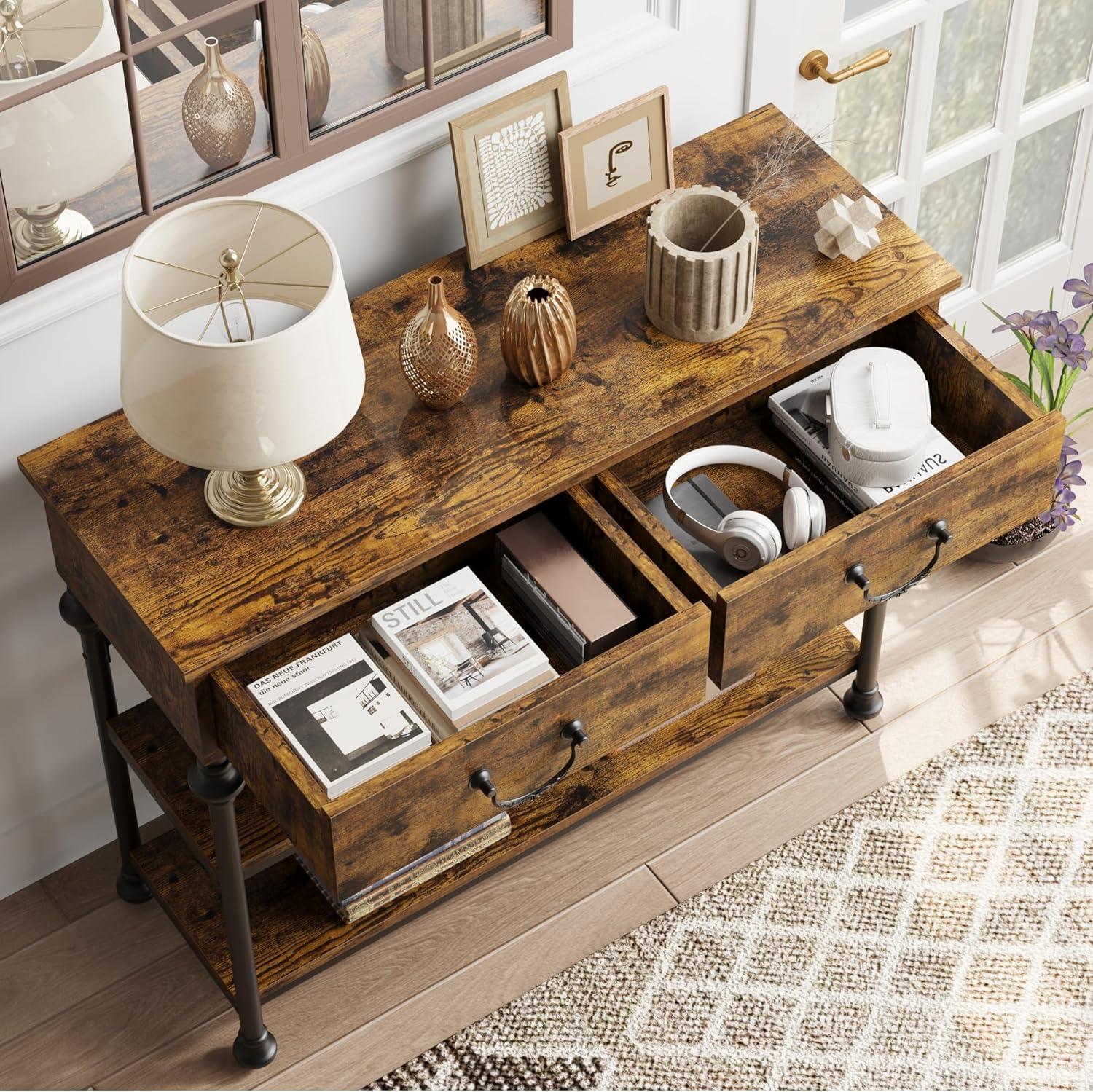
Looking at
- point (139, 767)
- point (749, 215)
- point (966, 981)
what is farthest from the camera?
point (966, 981)

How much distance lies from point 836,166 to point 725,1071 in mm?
1213

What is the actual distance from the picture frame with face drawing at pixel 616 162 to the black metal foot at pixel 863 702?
857 mm

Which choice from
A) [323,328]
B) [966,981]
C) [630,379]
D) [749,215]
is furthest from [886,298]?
[966,981]

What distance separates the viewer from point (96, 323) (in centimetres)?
195

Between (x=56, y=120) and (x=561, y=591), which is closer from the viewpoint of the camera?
(x=56, y=120)

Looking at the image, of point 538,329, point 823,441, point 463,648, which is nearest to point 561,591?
point 463,648

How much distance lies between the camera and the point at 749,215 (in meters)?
2.01

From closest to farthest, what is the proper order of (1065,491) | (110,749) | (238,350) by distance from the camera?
(238,350), (110,749), (1065,491)

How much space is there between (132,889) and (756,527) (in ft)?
3.61

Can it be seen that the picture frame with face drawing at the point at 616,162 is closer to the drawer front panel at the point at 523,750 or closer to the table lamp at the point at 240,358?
the table lamp at the point at 240,358

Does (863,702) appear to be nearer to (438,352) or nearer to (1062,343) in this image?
(1062,343)

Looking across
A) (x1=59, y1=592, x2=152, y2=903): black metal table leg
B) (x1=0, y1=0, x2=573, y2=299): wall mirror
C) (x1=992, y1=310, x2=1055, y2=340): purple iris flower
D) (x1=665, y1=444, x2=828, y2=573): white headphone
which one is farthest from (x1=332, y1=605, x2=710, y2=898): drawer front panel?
(x1=992, y1=310, x2=1055, y2=340): purple iris flower

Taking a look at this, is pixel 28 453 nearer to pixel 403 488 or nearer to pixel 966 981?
pixel 403 488

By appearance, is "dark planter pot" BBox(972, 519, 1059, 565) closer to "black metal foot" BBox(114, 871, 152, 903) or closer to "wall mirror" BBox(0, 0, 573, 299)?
"wall mirror" BBox(0, 0, 573, 299)
